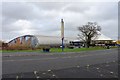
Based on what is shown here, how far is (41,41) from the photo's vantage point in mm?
90188

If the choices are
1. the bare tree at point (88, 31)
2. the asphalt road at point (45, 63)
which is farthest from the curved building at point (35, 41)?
the asphalt road at point (45, 63)

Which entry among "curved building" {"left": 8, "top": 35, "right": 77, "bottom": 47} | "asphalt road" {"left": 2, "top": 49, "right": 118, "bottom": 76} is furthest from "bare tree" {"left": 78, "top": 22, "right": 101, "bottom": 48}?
"asphalt road" {"left": 2, "top": 49, "right": 118, "bottom": 76}

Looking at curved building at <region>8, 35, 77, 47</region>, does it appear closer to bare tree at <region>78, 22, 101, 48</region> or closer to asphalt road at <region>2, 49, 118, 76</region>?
bare tree at <region>78, 22, 101, 48</region>

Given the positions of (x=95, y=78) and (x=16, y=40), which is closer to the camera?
(x=95, y=78)

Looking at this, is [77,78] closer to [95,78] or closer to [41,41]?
[95,78]

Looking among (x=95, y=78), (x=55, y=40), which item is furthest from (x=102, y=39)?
(x=95, y=78)

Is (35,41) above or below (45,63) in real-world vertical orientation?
above

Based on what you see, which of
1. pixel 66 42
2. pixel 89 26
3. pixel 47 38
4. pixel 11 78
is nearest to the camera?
pixel 11 78

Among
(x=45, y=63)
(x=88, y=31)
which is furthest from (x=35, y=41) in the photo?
(x=45, y=63)

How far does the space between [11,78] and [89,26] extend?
80542mm

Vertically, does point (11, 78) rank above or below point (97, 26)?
below

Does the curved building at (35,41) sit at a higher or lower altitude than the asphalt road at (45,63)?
higher

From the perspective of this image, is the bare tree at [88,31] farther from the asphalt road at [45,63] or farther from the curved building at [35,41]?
the asphalt road at [45,63]

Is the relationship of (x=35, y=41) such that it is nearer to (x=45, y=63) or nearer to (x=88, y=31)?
(x=88, y=31)
